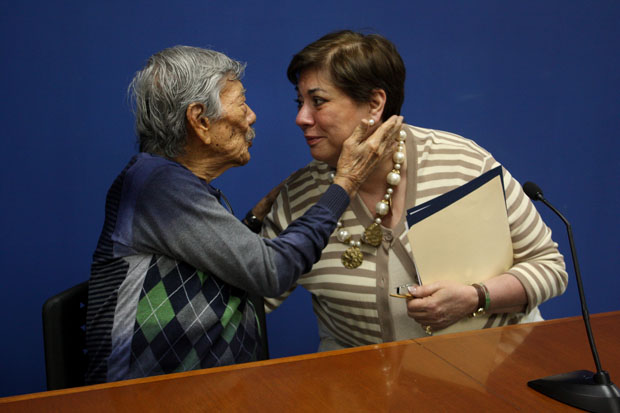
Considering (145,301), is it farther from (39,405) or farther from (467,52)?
(467,52)

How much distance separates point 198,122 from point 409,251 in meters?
0.60

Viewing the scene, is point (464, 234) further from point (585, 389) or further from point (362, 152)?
point (585, 389)

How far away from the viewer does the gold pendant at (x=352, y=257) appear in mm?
1437

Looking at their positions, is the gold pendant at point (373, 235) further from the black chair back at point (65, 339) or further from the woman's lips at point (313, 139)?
the black chair back at point (65, 339)

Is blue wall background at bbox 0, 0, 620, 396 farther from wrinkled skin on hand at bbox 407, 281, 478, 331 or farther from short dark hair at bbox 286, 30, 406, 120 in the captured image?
wrinkled skin on hand at bbox 407, 281, 478, 331

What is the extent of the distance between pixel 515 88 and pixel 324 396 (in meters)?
1.87

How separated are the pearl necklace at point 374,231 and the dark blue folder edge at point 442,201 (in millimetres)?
251

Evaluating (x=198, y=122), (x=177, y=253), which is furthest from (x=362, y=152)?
(x=177, y=253)

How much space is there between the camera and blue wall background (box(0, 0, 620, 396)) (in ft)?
5.72

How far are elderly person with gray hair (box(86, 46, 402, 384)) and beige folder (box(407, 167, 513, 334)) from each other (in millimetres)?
197

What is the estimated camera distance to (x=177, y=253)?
112 centimetres

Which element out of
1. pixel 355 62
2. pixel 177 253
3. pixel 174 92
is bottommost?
pixel 177 253

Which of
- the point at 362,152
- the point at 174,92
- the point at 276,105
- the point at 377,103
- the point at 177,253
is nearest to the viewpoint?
the point at 177,253

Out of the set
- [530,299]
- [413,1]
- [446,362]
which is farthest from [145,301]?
[413,1]
